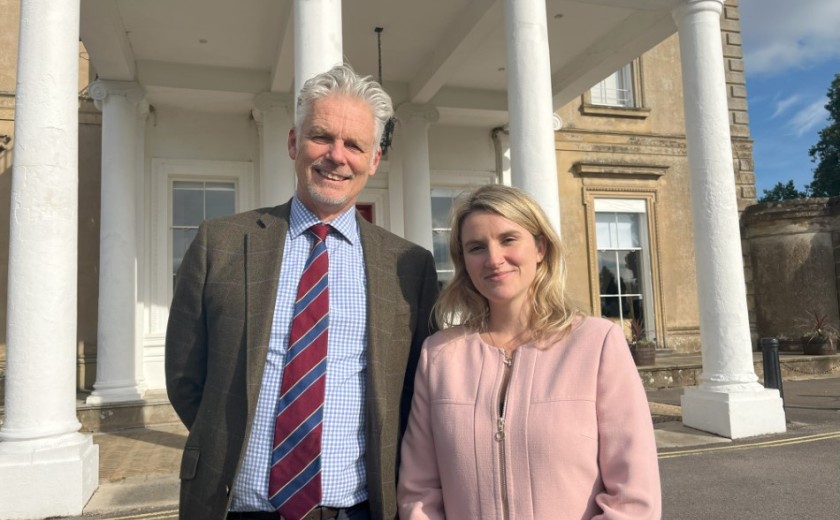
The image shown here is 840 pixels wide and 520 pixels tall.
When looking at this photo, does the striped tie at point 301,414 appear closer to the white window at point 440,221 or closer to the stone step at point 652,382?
the stone step at point 652,382

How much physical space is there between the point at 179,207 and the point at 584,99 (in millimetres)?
8526

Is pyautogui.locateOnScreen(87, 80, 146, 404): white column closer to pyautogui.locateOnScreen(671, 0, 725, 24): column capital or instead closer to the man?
the man

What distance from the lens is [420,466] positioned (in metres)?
1.80

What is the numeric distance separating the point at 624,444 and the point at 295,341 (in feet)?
3.09

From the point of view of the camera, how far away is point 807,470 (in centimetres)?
525

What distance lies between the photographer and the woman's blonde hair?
1832 mm

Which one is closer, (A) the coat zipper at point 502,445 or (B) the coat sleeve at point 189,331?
(A) the coat zipper at point 502,445

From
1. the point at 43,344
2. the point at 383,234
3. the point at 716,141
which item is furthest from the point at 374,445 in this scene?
the point at 716,141

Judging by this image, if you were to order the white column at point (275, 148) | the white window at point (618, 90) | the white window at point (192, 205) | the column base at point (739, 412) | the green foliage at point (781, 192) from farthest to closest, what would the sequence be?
the green foliage at point (781, 192), the white window at point (618, 90), the white window at point (192, 205), the white column at point (275, 148), the column base at point (739, 412)

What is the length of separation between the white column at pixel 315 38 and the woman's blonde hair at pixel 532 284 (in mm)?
3566

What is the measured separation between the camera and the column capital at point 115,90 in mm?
8531

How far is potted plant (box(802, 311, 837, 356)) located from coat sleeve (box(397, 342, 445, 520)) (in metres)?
13.2

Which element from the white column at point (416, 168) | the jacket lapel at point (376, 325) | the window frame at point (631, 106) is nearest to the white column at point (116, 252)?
the white column at point (416, 168)

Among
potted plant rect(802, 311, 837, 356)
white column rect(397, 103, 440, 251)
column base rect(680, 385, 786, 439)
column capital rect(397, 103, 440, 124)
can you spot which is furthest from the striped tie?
potted plant rect(802, 311, 837, 356)
